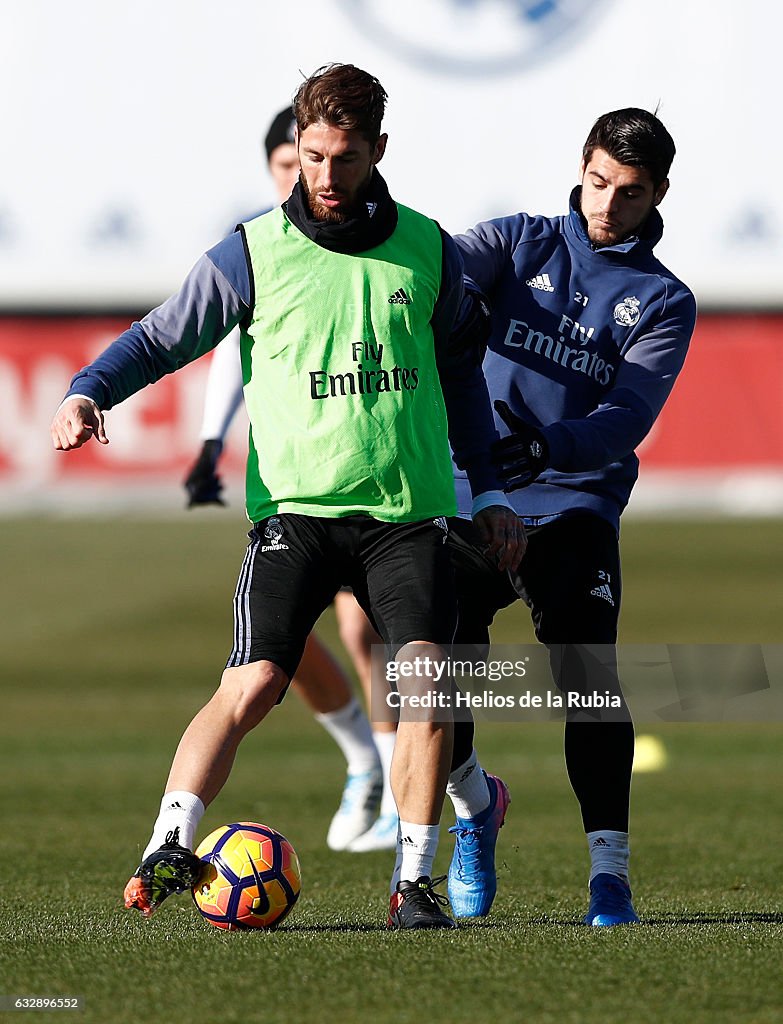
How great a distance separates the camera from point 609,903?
5.40 metres

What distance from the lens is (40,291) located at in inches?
1309

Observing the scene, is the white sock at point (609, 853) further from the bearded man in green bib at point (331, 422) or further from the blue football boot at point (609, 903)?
the bearded man in green bib at point (331, 422)

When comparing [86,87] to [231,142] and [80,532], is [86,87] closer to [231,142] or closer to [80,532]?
[231,142]

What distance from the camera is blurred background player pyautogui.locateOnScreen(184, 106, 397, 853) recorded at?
7.96 m

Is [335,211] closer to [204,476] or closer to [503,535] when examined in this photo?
[503,535]

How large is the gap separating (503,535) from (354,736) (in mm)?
2874

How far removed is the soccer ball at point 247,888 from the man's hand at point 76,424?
1.25 meters

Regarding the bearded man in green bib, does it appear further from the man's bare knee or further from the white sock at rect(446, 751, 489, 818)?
the white sock at rect(446, 751, 489, 818)

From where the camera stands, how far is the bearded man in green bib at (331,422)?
507 cm

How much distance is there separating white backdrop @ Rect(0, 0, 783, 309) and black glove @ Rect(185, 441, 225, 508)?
2472cm

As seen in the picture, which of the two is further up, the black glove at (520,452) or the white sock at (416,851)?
the black glove at (520,452)

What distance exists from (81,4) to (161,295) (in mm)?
5430

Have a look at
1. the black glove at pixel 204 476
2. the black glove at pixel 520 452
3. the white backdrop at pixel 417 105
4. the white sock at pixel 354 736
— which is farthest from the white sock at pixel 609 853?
the white backdrop at pixel 417 105

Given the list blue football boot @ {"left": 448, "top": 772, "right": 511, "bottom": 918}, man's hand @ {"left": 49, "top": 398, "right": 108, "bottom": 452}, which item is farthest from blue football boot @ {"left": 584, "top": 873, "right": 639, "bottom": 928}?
man's hand @ {"left": 49, "top": 398, "right": 108, "bottom": 452}
